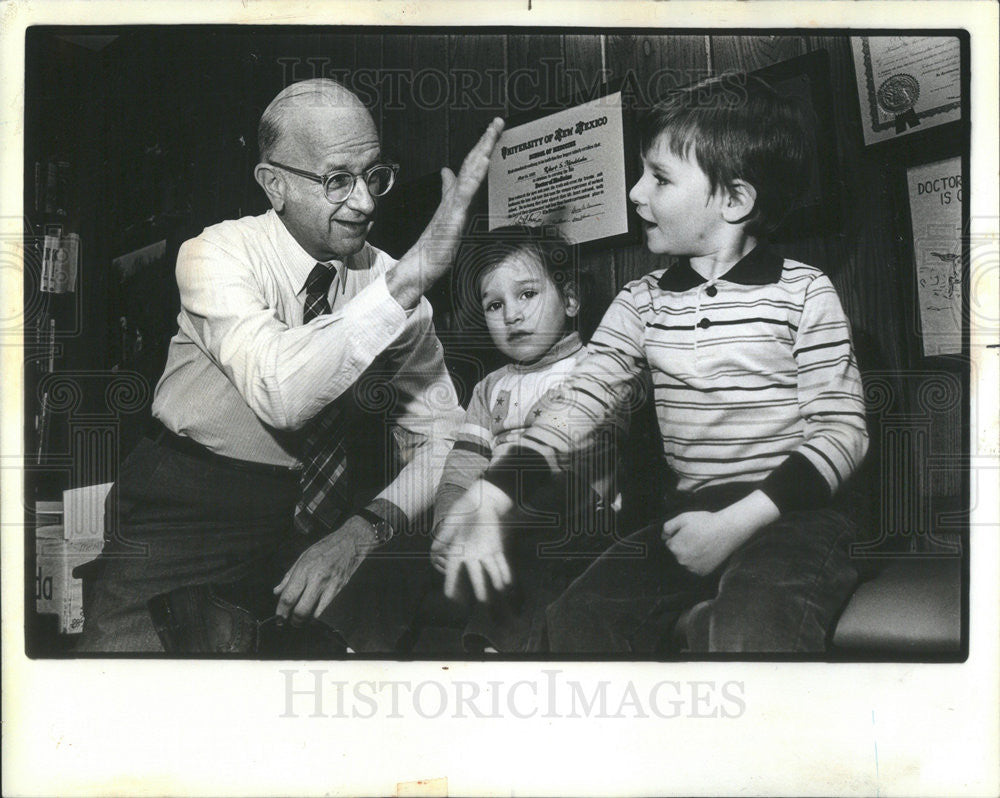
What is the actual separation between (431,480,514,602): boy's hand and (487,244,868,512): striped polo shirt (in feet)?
0.20

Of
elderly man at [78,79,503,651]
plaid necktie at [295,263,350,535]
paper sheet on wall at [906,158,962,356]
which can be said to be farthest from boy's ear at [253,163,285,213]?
paper sheet on wall at [906,158,962,356]

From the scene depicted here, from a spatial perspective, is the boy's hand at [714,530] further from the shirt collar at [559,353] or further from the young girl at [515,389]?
the shirt collar at [559,353]

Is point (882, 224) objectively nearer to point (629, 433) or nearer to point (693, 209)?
point (693, 209)

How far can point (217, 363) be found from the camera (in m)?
2.22

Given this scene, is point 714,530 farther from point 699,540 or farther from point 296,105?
point 296,105

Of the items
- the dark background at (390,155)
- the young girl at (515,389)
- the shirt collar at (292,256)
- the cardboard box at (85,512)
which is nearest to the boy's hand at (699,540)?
the young girl at (515,389)

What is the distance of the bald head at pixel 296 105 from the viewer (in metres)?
2.23

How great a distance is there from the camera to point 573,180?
2.23 m

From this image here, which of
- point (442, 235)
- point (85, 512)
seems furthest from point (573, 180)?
point (85, 512)

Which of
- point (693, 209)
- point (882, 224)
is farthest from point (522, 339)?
point (882, 224)

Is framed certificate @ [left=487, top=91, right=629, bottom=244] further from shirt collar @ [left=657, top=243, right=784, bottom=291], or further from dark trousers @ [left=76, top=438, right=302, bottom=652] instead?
dark trousers @ [left=76, top=438, right=302, bottom=652]
